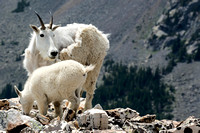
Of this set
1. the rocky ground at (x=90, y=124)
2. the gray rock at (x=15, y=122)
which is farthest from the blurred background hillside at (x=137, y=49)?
the gray rock at (x=15, y=122)

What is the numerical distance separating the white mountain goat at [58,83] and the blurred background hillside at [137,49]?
149 meters

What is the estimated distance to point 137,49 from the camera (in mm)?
186750

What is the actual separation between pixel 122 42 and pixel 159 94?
31529 mm

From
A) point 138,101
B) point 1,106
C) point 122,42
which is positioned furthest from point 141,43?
point 1,106

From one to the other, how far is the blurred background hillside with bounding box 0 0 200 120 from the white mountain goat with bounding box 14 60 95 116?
149 m

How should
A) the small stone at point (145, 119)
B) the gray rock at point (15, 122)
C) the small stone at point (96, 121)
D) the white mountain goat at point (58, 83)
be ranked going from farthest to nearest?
1. the white mountain goat at point (58, 83)
2. the small stone at point (145, 119)
3. the small stone at point (96, 121)
4. the gray rock at point (15, 122)

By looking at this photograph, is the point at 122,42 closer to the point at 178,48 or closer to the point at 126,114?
the point at 178,48

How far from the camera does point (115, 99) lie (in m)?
172

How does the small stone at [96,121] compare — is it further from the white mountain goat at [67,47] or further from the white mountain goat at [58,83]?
the white mountain goat at [67,47]

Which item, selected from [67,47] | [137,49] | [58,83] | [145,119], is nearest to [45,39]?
[67,47]

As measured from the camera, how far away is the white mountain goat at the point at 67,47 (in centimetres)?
1270

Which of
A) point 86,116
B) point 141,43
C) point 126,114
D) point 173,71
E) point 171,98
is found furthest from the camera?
point 141,43

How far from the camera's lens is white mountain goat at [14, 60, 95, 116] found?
392 inches

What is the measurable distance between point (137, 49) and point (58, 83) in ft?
584
